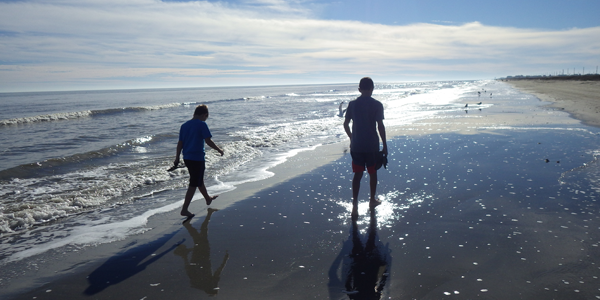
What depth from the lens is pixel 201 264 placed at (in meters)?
3.77

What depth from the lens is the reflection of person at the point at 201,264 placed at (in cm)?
333

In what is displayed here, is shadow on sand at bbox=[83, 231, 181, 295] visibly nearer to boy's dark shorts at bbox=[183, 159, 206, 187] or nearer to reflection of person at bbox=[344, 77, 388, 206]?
boy's dark shorts at bbox=[183, 159, 206, 187]

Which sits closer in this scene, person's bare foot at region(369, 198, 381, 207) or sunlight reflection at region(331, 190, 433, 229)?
sunlight reflection at region(331, 190, 433, 229)

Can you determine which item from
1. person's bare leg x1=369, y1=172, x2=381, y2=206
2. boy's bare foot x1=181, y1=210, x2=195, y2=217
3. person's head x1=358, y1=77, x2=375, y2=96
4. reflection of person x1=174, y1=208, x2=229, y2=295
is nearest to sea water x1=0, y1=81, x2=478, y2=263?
boy's bare foot x1=181, y1=210, x2=195, y2=217

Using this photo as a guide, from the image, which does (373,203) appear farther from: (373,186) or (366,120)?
(366,120)

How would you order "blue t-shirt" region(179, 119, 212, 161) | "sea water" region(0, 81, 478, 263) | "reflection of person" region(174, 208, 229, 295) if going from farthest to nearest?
1. "blue t-shirt" region(179, 119, 212, 161)
2. "sea water" region(0, 81, 478, 263)
3. "reflection of person" region(174, 208, 229, 295)

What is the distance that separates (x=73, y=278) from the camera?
3596mm

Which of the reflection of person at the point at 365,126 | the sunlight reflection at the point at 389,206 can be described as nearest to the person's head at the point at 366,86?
the reflection of person at the point at 365,126

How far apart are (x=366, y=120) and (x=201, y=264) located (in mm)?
2899

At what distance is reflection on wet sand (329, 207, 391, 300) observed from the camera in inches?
122

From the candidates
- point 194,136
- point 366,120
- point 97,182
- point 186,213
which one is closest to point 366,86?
point 366,120

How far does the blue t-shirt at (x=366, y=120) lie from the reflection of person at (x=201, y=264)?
7.91 ft

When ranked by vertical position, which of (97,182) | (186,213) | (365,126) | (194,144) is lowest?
(97,182)

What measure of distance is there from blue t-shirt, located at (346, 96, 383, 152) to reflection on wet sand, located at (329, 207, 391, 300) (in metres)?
1.26
